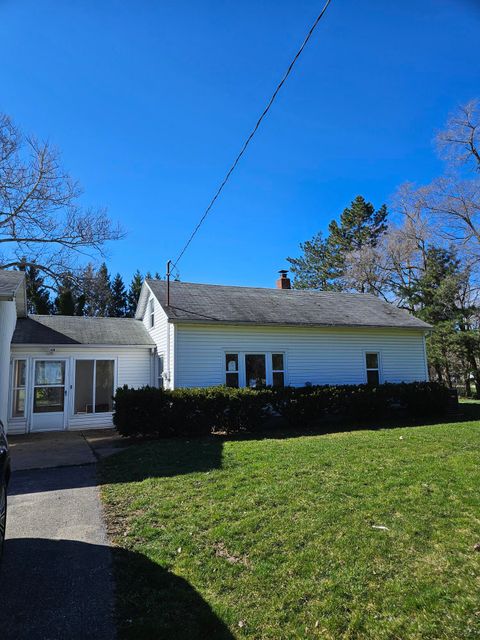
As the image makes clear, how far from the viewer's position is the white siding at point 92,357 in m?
12.6

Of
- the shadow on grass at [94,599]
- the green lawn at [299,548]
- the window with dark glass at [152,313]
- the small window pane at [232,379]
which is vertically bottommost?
the shadow on grass at [94,599]

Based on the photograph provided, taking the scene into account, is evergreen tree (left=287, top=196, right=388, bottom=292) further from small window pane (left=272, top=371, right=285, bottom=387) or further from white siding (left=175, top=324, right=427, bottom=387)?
small window pane (left=272, top=371, right=285, bottom=387)

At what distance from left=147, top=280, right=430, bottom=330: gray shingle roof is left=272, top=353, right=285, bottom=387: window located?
1300 mm

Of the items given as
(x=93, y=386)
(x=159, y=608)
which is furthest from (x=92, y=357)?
(x=159, y=608)

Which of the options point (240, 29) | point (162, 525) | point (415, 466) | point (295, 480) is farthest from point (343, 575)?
point (240, 29)

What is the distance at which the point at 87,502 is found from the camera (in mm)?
5375

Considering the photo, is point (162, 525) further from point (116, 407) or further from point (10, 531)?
point (116, 407)

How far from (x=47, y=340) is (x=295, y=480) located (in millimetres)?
10421

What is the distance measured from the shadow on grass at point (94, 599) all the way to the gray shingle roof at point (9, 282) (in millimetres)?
5804

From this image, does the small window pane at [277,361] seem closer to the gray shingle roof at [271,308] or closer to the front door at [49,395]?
the gray shingle roof at [271,308]

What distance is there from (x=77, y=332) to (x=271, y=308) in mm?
7392

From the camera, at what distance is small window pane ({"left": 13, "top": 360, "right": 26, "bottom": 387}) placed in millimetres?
12617

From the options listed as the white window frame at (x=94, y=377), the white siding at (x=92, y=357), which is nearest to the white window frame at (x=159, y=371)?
the white siding at (x=92, y=357)

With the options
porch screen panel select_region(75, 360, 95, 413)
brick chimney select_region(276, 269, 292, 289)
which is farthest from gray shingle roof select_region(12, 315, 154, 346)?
brick chimney select_region(276, 269, 292, 289)
